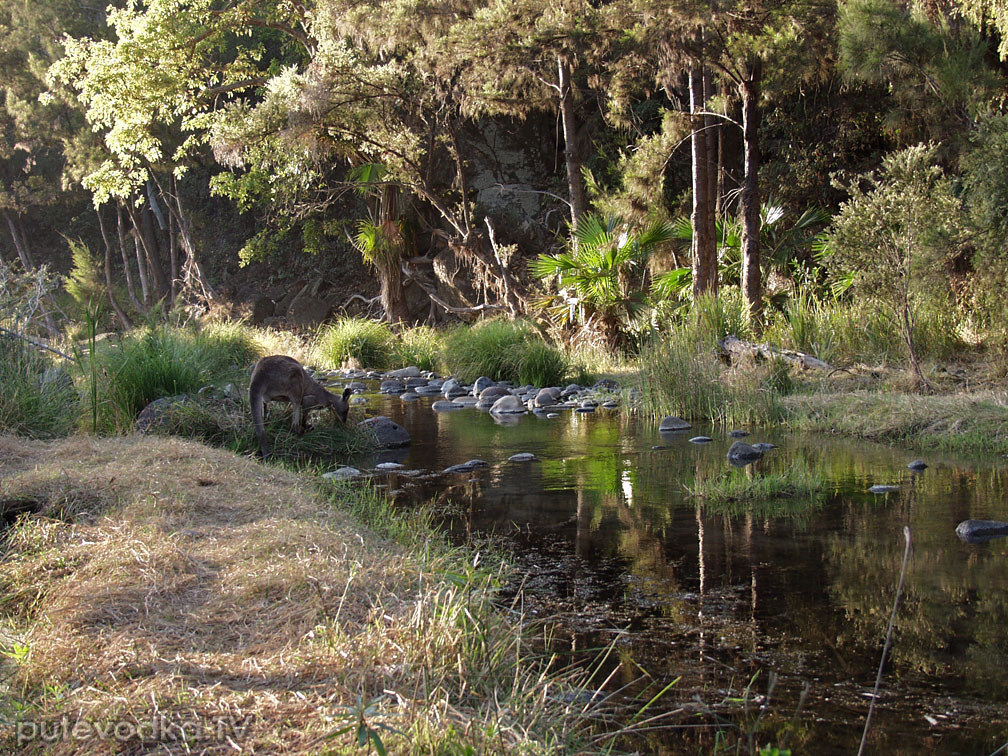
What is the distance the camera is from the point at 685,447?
A: 332 inches

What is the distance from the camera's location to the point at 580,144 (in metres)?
21.8

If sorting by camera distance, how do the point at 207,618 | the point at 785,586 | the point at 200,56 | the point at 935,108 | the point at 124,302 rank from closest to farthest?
the point at 207,618 → the point at 785,586 → the point at 935,108 → the point at 200,56 → the point at 124,302

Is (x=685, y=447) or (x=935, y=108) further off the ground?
(x=935, y=108)

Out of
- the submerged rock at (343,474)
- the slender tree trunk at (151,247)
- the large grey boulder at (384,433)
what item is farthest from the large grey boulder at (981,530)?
the slender tree trunk at (151,247)

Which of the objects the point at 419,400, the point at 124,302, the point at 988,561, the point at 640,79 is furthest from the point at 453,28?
the point at 124,302

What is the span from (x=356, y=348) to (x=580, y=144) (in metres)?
7.81

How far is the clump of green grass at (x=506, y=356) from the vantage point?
1408 cm

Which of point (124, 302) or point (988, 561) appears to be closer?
point (988, 561)

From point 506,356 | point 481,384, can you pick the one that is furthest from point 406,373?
point 481,384

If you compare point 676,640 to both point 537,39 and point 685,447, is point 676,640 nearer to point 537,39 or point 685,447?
point 685,447

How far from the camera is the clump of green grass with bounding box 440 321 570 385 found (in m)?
14.1

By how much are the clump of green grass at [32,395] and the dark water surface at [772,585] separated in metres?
2.81

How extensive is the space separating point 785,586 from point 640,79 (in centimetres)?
1415

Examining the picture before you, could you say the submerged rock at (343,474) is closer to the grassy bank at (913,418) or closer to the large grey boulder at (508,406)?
the large grey boulder at (508,406)
